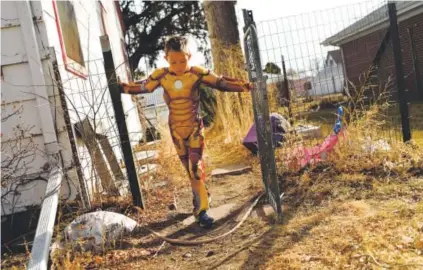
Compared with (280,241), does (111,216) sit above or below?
above

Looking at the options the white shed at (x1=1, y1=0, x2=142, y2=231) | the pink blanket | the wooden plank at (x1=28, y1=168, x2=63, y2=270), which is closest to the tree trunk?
the pink blanket

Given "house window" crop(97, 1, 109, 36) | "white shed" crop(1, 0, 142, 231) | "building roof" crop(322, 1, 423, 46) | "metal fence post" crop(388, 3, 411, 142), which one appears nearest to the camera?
"white shed" crop(1, 0, 142, 231)

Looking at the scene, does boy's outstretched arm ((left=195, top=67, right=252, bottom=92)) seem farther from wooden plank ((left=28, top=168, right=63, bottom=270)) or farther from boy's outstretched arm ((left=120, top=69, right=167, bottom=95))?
wooden plank ((left=28, top=168, right=63, bottom=270))

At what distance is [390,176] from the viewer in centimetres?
383

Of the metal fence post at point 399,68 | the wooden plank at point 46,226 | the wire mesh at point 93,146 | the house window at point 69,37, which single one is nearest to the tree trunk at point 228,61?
the metal fence post at point 399,68

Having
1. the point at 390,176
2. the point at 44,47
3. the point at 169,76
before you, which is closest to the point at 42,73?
the point at 44,47

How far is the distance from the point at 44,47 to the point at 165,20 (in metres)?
14.9

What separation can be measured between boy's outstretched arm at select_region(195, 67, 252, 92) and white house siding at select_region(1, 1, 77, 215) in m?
1.38

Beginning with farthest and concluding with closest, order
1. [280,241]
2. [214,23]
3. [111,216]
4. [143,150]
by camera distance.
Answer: [214,23] → [143,150] → [111,216] → [280,241]

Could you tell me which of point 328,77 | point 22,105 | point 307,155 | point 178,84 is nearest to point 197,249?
point 178,84

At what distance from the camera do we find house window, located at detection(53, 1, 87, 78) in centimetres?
441

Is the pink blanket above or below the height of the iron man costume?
below

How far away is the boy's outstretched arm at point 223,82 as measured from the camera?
3.53 meters

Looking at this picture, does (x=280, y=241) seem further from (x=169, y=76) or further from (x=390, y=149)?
(x=390, y=149)
